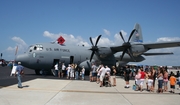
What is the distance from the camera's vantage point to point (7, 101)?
774 centimetres

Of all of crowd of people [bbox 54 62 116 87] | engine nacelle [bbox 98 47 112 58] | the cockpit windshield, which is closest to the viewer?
crowd of people [bbox 54 62 116 87]

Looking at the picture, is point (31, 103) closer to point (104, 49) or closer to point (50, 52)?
point (50, 52)

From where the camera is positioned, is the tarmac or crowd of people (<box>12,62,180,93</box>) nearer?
the tarmac

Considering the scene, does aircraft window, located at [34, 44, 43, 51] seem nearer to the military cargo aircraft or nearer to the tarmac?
the military cargo aircraft

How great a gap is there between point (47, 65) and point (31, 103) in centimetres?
1416

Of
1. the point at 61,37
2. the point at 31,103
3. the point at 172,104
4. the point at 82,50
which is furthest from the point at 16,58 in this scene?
the point at 172,104

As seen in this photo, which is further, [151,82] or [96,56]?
[96,56]

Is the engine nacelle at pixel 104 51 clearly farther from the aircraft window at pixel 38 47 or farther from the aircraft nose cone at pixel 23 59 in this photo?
the aircraft nose cone at pixel 23 59

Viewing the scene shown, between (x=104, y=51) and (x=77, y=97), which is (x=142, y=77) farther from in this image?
(x=104, y=51)

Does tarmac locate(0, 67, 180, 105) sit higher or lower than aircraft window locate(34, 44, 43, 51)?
lower

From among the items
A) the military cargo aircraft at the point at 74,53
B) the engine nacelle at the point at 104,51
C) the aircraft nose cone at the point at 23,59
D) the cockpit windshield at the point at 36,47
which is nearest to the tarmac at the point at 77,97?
the aircraft nose cone at the point at 23,59

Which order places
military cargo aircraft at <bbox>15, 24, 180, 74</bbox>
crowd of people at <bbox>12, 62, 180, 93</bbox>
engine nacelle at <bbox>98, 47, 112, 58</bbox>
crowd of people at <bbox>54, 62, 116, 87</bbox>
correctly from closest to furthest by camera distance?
crowd of people at <bbox>12, 62, 180, 93</bbox>, crowd of people at <bbox>54, 62, 116, 87</bbox>, military cargo aircraft at <bbox>15, 24, 180, 74</bbox>, engine nacelle at <bbox>98, 47, 112, 58</bbox>

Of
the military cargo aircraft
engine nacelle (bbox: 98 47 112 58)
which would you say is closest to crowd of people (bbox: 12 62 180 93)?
the military cargo aircraft

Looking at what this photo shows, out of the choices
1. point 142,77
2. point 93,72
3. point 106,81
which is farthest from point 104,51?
point 142,77
